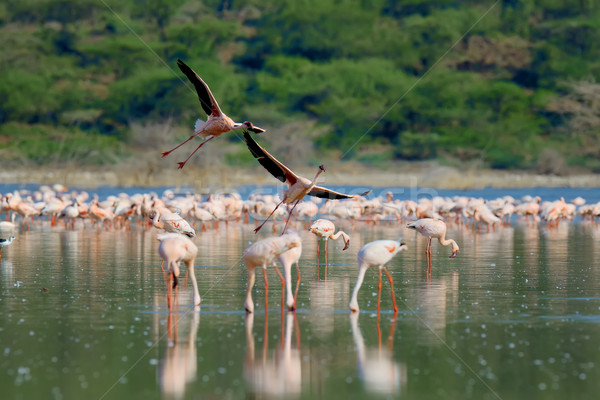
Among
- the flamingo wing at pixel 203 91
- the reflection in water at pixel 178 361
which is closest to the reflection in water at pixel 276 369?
the reflection in water at pixel 178 361

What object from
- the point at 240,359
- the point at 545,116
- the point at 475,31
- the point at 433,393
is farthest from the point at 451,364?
the point at 475,31

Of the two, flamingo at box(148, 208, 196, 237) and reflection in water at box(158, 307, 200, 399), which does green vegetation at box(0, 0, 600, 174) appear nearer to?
flamingo at box(148, 208, 196, 237)

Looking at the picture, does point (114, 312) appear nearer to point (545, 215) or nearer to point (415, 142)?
point (545, 215)

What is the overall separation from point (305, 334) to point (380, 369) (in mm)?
1372

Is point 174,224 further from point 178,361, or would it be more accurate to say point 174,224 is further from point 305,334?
point 178,361

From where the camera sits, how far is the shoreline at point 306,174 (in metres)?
40.2

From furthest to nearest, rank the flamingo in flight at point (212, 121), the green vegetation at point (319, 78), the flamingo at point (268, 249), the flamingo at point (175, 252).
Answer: the green vegetation at point (319, 78), the flamingo in flight at point (212, 121), the flamingo at point (175, 252), the flamingo at point (268, 249)

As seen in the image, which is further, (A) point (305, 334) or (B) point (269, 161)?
(B) point (269, 161)

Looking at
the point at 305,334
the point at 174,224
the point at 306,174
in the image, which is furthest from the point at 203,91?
the point at 306,174

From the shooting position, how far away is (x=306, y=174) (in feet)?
152

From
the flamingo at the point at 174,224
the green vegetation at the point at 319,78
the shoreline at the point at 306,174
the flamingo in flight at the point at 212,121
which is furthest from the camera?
the green vegetation at the point at 319,78

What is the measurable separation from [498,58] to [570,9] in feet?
19.7

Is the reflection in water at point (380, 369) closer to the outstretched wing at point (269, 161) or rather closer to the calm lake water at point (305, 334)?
the calm lake water at point (305, 334)

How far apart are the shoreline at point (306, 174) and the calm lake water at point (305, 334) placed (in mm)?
24369
